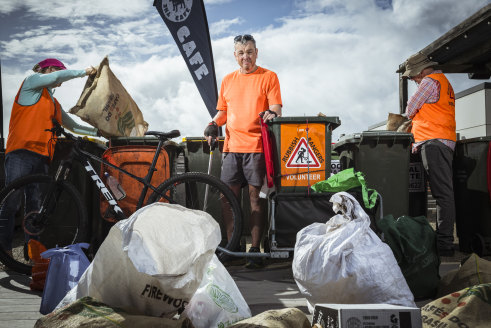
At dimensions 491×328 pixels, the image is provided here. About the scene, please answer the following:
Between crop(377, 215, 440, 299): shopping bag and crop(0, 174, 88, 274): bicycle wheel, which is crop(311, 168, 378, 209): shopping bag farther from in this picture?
crop(0, 174, 88, 274): bicycle wheel

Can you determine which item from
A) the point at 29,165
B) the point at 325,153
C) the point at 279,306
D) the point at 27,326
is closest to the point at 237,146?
the point at 325,153

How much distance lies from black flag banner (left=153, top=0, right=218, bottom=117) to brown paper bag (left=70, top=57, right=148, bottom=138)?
115 inches

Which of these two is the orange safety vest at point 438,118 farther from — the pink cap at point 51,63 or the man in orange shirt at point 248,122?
the pink cap at point 51,63

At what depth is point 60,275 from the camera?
2.38 meters

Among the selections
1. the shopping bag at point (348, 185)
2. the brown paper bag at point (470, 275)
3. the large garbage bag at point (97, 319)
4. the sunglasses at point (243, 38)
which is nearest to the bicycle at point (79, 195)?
the shopping bag at point (348, 185)

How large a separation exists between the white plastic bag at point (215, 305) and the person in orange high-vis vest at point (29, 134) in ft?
7.87

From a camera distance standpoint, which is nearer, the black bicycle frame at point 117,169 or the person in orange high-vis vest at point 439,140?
the black bicycle frame at point 117,169

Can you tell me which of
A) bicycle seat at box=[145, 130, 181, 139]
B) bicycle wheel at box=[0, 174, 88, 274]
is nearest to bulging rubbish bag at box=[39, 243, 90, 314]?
bicycle wheel at box=[0, 174, 88, 274]

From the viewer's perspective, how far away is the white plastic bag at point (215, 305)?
171 cm

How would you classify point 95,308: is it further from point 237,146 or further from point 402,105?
point 402,105

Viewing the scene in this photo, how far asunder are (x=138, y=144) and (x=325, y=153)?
198 centimetres

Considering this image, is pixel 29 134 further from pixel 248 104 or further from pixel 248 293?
pixel 248 293

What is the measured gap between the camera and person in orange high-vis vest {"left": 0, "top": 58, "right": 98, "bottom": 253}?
3590 millimetres

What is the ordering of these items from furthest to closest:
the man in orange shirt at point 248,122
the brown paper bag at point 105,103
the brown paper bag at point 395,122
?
the brown paper bag at point 395,122 < the brown paper bag at point 105,103 < the man in orange shirt at point 248,122
